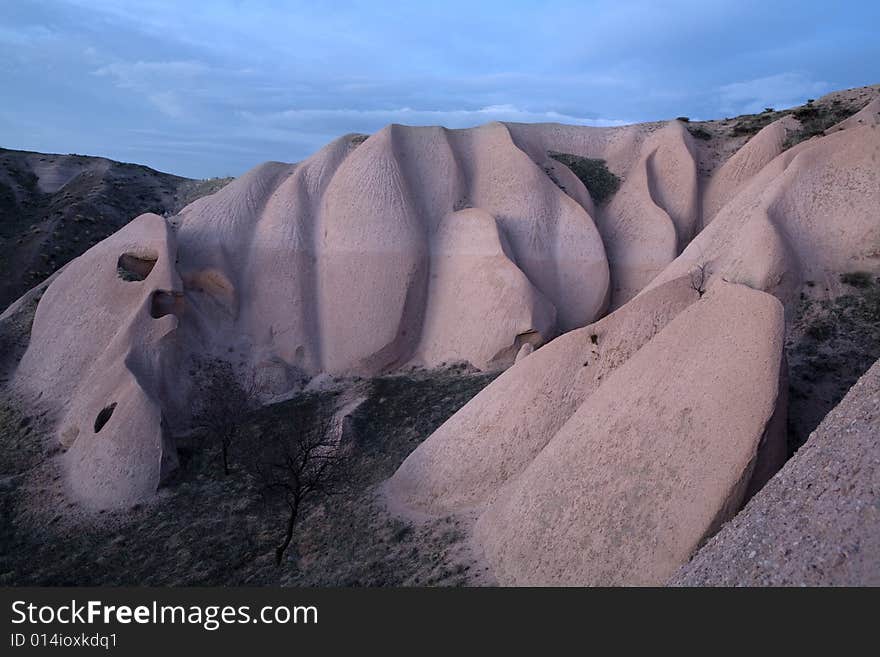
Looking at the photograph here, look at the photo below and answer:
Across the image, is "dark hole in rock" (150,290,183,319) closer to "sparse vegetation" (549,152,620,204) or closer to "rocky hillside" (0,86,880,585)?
"rocky hillside" (0,86,880,585)

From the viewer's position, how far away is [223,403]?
15.9 metres

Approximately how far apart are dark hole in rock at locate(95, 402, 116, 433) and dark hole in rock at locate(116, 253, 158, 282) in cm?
506

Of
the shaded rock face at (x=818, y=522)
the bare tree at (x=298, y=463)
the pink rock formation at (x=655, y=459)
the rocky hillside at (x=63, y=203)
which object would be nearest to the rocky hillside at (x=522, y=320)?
the pink rock formation at (x=655, y=459)

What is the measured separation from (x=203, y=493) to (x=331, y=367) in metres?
6.07

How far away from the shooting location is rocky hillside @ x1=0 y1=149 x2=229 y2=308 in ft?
101

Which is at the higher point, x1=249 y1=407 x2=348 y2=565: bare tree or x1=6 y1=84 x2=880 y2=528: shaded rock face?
x1=6 y1=84 x2=880 y2=528: shaded rock face

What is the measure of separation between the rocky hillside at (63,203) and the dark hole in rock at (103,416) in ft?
50.3

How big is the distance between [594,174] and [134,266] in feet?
55.7

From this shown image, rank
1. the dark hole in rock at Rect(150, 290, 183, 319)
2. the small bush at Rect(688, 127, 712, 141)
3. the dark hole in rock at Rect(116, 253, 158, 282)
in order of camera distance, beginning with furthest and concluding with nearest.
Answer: the small bush at Rect(688, 127, 712, 141)
the dark hole in rock at Rect(116, 253, 158, 282)
the dark hole in rock at Rect(150, 290, 183, 319)

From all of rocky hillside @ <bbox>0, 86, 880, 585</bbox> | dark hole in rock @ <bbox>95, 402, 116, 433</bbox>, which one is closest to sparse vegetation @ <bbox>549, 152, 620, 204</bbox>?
rocky hillside @ <bbox>0, 86, 880, 585</bbox>

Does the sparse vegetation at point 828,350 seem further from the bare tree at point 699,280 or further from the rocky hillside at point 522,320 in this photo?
the bare tree at point 699,280

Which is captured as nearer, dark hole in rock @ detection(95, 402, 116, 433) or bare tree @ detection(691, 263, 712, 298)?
bare tree @ detection(691, 263, 712, 298)

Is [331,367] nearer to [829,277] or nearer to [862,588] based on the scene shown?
[829,277]

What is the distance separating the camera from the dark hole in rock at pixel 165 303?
17.4 metres
